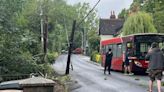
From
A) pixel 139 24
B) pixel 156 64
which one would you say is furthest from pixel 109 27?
pixel 156 64

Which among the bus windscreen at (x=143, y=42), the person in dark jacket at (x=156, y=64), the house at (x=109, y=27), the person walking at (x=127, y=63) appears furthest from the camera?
the house at (x=109, y=27)

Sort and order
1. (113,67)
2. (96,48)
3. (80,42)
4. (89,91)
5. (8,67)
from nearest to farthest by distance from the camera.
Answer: (89,91), (8,67), (113,67), (96,48), (80,42)

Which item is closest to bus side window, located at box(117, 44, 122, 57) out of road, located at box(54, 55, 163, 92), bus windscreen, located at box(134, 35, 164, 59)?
bus windscreen, located at box(134, 35, 164, 59)

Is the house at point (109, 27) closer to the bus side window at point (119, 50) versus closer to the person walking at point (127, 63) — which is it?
the bus side window at point (119, 50)

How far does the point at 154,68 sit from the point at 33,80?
7970mm

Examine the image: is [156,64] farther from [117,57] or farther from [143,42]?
[117,57]

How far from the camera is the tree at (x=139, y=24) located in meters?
67.3

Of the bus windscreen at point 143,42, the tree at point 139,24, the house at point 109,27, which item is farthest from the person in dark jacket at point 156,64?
the house at point 109,27

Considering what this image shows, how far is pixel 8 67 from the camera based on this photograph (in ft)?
74.8

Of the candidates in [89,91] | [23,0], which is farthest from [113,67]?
[89,91]

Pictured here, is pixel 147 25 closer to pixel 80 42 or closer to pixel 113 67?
pixel 113 67

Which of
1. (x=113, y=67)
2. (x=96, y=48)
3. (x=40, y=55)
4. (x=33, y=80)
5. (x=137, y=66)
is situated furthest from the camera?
(x=96, y=48)

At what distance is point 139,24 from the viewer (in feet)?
224

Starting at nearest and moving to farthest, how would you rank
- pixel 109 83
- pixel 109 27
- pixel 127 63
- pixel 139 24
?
1. pixel 109 83
2. pixel 127 63
3. pixel 139 24
4. pixel 109 27
